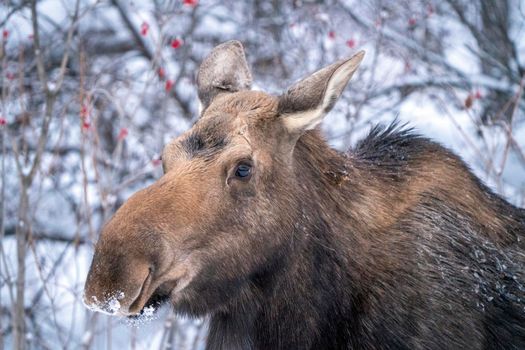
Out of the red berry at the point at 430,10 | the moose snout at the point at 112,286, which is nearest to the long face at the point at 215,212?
the moose snout at the point at 112,286

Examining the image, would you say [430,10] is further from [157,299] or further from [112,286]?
[112,286]

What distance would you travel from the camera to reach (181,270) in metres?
3.54

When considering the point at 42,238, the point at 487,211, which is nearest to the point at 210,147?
A: the point at 487,211

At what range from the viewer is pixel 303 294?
13.0 ft

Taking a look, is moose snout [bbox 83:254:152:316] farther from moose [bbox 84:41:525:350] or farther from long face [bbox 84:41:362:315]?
moose [bbox 84:41:525:350]

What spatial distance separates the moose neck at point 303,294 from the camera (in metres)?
3.93

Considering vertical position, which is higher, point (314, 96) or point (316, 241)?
point (314, 96)

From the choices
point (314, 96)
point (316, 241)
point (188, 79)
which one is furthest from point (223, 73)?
point (188, 79)

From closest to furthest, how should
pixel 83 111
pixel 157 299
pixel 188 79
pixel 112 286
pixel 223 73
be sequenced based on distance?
1. pixel 112 286
2. pixel 157 299
3. pixel 223 73
4. pixel 83 111
5. pixel 188 79

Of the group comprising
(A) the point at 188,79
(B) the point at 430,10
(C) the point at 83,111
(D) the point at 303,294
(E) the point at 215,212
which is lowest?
(D) the point at 303,294

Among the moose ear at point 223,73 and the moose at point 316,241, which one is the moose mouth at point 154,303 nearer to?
the moose at point 316,241

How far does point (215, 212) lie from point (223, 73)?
1.18m

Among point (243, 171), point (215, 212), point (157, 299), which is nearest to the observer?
point (157, 299)

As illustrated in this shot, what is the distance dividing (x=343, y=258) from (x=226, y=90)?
115cm
